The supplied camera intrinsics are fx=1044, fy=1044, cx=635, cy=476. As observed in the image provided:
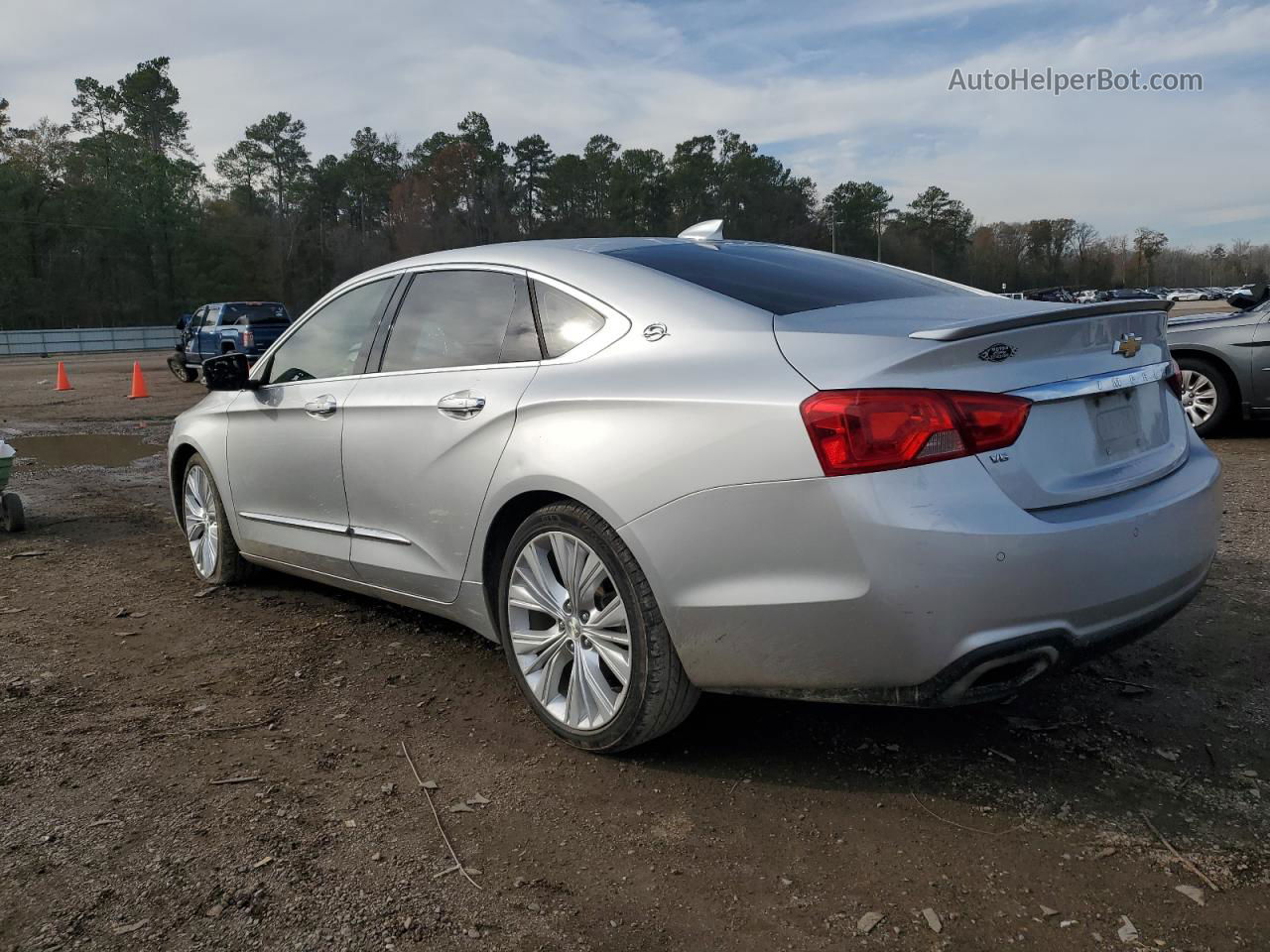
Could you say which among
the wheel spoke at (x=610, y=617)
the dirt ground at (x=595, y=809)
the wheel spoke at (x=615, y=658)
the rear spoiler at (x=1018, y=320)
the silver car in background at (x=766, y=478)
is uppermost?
the rear spoiler at (x=1018, y=320)

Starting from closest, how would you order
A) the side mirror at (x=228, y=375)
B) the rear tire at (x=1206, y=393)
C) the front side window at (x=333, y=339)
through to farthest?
1. the front side window at (x=333, y=339)
2. the side mirror at (x=228, y=375)
3. the rear tire at (x=1206, y=393)

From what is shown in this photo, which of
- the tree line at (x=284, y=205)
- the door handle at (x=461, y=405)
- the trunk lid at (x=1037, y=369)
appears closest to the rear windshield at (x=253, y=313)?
the door handle at (x=461, y=405)

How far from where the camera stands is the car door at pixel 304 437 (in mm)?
4254

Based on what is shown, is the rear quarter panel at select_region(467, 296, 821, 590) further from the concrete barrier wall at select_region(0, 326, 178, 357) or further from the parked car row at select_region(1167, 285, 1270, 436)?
the concrete barrier wall at select_region(0, 326, 178, 357)

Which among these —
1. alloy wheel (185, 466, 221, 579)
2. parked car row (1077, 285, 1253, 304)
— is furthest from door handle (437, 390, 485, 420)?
alloy wheel (185, 466, 221, 579)

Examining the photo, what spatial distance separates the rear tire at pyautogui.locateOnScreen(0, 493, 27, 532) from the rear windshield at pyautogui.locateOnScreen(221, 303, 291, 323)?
18644mm

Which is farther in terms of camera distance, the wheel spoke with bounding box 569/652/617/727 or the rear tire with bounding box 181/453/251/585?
the rear tire with bounding box 181/453/251/585

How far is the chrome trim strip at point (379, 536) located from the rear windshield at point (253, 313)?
22226mm

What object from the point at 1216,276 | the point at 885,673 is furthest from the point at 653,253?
the point at 1216,276

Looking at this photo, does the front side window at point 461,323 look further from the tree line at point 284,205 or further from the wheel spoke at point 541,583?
the tree line at point 284,205

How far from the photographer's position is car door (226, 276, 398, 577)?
4.25m

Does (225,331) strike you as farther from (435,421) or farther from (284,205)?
(284,205)

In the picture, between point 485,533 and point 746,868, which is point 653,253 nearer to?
point 485,533

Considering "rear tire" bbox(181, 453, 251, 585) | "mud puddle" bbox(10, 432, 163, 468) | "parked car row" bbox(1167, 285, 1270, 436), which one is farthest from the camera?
"mud puddle" bbox(10, 432, 163, 468)
